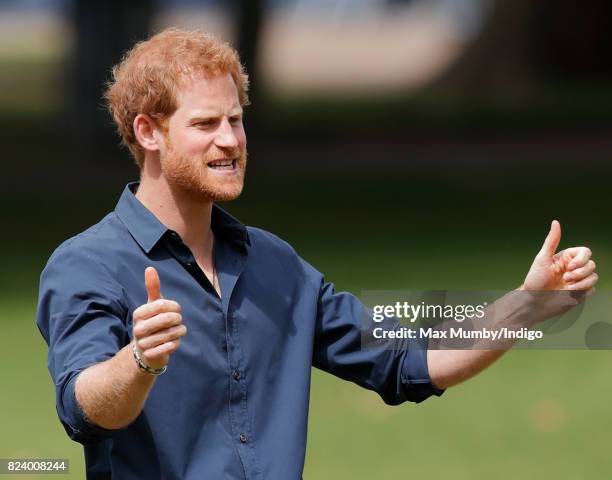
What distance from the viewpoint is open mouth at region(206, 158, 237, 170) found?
14.2ft

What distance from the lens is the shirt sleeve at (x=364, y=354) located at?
183 inches

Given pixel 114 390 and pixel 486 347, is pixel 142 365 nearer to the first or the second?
pixel 114 390

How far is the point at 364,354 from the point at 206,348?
0.60 m

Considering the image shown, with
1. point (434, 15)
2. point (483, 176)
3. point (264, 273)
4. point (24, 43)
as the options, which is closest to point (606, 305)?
point (264, 273)

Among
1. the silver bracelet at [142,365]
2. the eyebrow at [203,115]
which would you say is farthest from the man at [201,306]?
the silver bracelet at [142,365]

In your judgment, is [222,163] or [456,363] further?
[456,363]

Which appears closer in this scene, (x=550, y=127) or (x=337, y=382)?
(x=337, y=382)

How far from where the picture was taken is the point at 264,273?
4.56 m

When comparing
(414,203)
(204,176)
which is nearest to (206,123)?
(204,176)

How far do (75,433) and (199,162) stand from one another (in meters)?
0.84

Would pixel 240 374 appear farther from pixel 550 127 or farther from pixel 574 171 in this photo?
pixel 550 127

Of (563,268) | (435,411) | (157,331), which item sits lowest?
(157,331)

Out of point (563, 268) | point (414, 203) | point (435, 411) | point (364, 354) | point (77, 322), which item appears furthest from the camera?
point (414, 203)

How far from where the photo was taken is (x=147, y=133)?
443 centimetres
